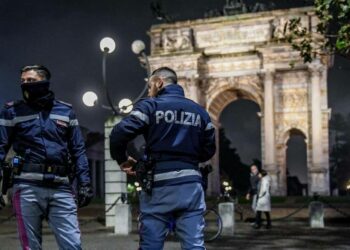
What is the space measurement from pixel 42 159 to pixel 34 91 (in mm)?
626

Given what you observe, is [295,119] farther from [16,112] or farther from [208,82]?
[16,112]

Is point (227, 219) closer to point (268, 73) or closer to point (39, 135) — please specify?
point (39, 135)

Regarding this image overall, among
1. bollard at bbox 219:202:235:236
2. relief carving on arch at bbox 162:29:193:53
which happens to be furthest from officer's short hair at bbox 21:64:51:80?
relief carving on arch at bbox 162:29:193:53

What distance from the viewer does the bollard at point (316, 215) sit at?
59.9 ft

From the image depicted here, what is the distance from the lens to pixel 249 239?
14.4 m

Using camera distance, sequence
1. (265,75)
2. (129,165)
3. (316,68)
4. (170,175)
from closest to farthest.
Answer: (170,175), (129,165), (316,68), (265,75)

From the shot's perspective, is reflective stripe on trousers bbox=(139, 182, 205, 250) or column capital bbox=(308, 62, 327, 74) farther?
column capital bbox=(308, 62, 327, 74)

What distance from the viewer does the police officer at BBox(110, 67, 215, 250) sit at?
16.6 feet

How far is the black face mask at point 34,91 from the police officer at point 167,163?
0.91 meters

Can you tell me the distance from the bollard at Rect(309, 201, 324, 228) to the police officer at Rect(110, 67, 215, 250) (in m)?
13.6

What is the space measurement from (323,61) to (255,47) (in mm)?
5118

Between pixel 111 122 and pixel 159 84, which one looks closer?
pixel 159 84

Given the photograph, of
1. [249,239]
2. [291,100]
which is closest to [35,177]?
[249,239]

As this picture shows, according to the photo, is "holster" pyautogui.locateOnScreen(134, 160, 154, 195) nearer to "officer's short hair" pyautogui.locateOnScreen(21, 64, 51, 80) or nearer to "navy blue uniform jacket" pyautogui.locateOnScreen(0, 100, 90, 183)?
"navy blue uniform jacket" pyautogui.locateOnScreen(0, 100, 90, 183)
